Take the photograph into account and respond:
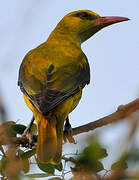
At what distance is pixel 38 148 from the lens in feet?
8.77

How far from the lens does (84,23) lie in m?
5.66

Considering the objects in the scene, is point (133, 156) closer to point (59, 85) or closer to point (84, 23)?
point (59, 85)

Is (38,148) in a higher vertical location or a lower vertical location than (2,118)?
lower

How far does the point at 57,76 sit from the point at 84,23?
210cm

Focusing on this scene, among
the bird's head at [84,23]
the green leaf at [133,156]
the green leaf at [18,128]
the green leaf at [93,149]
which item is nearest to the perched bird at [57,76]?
the bird's head at [84,23]

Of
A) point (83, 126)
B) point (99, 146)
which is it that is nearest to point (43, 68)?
point (83, 126)

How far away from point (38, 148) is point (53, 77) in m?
1.17

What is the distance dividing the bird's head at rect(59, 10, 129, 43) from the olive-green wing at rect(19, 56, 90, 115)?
3.74 feet

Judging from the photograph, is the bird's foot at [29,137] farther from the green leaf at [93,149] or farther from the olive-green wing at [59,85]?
the green leaf at [93,149]

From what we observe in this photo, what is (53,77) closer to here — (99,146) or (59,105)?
(59,105)

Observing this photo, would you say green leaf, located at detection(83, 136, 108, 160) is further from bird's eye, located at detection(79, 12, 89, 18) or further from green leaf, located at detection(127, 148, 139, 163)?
bird's eye, located at detection(79, 12, 89, 18)

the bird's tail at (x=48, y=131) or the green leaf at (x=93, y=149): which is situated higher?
the green leaf at (x=93, y=149)

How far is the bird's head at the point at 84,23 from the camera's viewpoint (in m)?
5.49

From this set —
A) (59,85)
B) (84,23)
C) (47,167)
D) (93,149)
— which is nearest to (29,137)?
(59,85)
